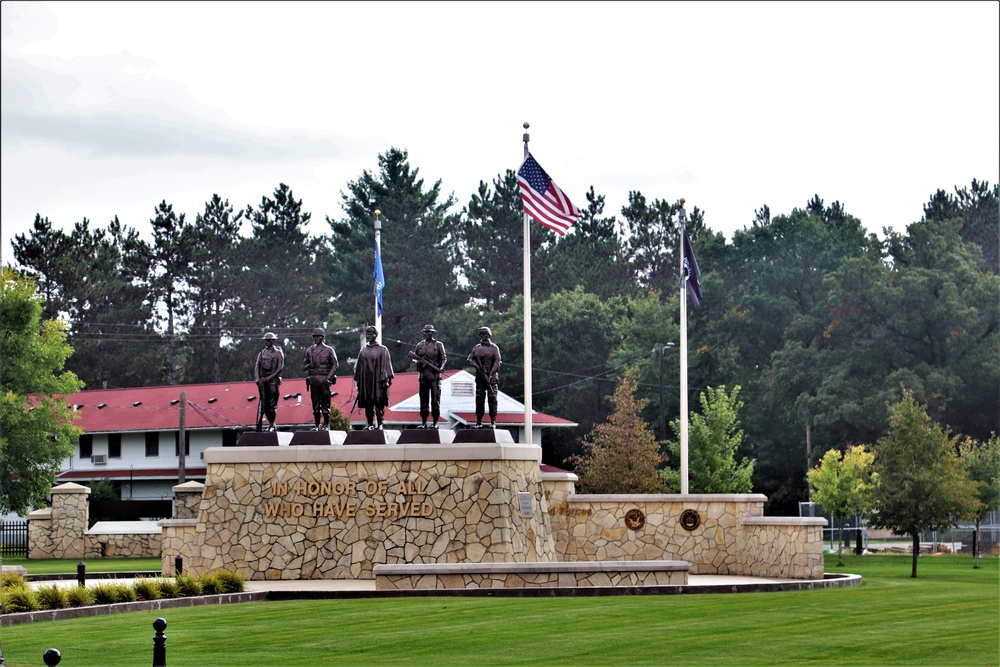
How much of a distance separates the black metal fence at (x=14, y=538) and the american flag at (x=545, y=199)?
74.3 feet

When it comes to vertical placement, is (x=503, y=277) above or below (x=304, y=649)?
above

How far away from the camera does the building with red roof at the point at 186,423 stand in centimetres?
6153

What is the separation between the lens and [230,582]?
24453 mm

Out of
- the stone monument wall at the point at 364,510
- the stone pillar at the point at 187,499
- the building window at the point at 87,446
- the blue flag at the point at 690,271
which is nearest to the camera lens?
the stone monument wall at the point at 364,510

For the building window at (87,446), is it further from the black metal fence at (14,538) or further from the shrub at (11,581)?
the shrub at (11,581)

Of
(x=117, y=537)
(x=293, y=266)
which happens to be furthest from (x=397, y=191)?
(x=117, y=537)

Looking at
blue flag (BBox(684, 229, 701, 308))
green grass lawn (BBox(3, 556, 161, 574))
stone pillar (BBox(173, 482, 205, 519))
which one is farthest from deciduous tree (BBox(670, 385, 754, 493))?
green grass lawn (BBox(3, 556, 161, 574))

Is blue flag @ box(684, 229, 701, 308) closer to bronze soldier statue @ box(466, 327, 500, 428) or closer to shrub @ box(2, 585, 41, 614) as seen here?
bronze soldier statue @ box(466, 327, 500, 428)

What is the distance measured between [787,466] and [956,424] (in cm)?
757

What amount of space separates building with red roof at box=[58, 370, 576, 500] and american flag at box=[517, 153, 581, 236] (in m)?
29.8

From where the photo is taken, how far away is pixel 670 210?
9256 centimetres

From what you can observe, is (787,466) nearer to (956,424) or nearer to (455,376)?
(956,424)

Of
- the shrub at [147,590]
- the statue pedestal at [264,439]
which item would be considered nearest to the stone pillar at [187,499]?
the statue pedestal at [264,439]

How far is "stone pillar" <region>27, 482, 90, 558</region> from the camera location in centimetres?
4391
